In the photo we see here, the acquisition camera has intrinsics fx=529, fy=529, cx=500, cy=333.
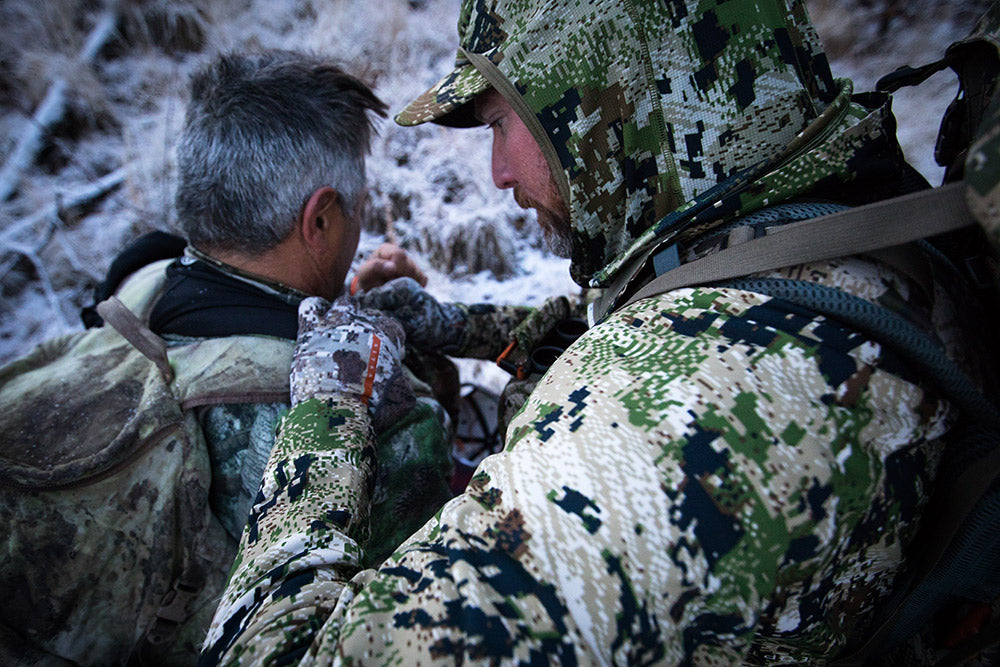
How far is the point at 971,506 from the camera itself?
866 millimetres

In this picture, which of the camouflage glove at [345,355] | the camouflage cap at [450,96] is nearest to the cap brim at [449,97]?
the camouflage cap at [450,96]

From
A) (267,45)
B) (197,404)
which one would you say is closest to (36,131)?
(267,45)

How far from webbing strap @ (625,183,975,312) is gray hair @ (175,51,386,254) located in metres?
1.39

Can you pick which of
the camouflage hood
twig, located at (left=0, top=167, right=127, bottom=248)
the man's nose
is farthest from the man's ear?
twig, located at (left=0, top=167, right=127, bottom=248)

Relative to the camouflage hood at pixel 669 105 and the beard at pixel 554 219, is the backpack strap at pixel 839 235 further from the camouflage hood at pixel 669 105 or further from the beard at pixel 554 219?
the beard at pixel 554 219

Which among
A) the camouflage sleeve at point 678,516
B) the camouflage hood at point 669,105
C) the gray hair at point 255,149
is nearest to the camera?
the camouflage sleeve at point 678,516

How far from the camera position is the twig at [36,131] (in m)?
4.99

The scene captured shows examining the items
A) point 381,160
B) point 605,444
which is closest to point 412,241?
point 381,160

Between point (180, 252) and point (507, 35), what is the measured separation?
1.95m

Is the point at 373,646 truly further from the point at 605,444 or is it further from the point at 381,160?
the point at 381,160

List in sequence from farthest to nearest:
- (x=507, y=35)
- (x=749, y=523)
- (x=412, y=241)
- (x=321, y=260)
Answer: (x=412, y=241) → (x=321, y=260) → (x=507, y=35) → (x=749, y=523)

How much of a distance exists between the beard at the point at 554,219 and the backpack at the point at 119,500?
0.92 m

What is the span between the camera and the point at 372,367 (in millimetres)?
1579

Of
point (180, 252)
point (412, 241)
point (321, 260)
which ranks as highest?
point (412, 241)
